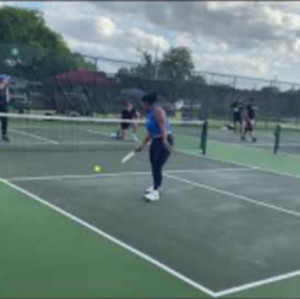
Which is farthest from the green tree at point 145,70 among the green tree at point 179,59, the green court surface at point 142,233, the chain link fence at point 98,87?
the green tree at point 179,59

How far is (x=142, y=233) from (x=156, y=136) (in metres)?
2.17

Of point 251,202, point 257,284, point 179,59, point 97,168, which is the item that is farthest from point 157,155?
point 179,59

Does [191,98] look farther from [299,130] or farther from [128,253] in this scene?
[128,253]

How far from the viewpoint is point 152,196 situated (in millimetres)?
8547

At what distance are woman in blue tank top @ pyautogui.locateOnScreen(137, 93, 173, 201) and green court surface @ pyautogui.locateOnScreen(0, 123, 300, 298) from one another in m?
0.30

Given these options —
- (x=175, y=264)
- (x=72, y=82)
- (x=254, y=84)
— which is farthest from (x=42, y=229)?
(x=254, y=84)

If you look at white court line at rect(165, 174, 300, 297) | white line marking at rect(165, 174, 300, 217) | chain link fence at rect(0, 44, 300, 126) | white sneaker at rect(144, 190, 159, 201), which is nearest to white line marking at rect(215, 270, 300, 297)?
white court line at rect(165, 174, 300, 297)

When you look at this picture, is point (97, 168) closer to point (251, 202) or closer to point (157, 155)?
point (157, 155)

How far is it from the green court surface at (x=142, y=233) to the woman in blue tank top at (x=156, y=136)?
0.30 meters

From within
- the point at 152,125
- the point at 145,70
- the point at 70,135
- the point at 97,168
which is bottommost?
the point at 70,135

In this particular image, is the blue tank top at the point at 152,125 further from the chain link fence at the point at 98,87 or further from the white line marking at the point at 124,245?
the chain link fence at the point at 98,87

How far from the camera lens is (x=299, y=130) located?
3116cm

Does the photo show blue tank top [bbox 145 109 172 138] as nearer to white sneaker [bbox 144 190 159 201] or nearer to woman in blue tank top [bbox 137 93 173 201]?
woman in blue tank top [bbox 137 93 173 201]

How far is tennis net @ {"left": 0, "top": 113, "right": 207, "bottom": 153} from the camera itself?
14781 mm
